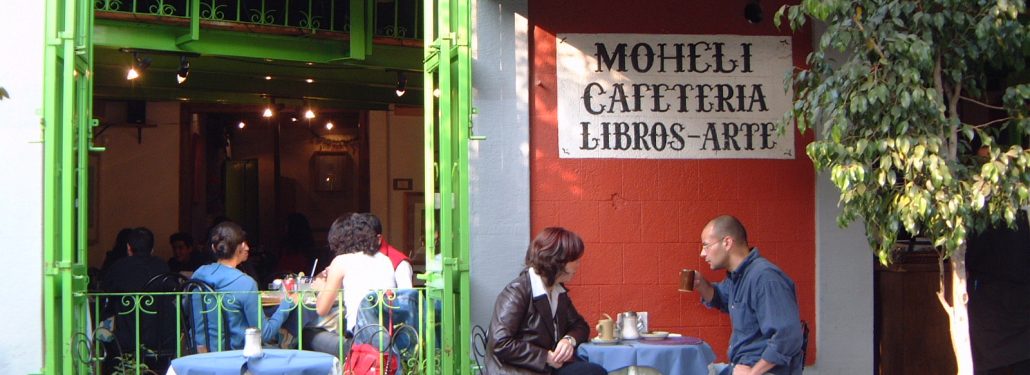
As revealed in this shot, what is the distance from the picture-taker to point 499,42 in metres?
7.72

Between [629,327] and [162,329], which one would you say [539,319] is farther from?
[162,329]

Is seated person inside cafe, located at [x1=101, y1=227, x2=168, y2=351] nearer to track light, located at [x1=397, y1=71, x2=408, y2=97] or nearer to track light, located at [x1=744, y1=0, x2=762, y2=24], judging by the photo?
track light, located at [x1=397, y1=71, x2=408, y2=97]

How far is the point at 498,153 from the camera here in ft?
25.2

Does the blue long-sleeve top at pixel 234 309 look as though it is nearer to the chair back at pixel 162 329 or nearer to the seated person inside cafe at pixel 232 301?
the seated person inside cafe at pixel 232 301

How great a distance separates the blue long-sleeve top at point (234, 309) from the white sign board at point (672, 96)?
2195 mm

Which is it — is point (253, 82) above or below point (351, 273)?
above

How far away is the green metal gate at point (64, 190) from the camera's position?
640 cm

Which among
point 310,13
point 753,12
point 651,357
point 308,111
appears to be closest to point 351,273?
point 651,357

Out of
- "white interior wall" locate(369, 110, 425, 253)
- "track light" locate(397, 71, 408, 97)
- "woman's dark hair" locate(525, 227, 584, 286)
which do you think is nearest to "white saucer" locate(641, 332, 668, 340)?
"woman's dark hair" locate(525, 227, 584, 286)

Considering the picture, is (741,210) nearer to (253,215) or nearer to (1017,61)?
(1017,61)

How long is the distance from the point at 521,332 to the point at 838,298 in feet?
9.15

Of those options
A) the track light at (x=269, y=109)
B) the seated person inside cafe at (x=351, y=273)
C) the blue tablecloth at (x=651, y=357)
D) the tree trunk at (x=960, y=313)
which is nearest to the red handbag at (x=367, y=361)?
the seated person inside cafe at (x=351, y=273)

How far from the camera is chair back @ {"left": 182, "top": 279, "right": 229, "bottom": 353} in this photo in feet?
→ 24.1

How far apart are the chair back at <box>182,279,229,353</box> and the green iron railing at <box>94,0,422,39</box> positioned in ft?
10.3
